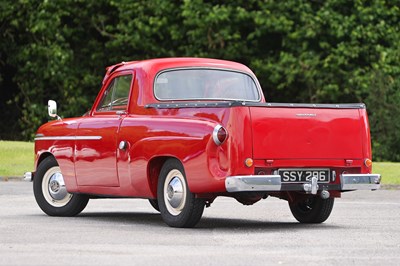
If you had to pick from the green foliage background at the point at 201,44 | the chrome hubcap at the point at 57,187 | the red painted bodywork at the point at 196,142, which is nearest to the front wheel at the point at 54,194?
the chrome hubcap at the point at 57,187

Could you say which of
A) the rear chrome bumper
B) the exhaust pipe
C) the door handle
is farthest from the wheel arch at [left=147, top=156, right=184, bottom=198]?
the rear chrome bumper

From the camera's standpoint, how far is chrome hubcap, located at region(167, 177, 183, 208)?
13.3 meters

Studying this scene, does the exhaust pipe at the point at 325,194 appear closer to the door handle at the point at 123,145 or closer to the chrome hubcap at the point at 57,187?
the door handle at the point at 123,145

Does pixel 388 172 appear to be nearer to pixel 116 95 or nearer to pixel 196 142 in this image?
pixel 116 95

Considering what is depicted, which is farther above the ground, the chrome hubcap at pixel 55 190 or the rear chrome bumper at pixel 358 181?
the rear chrome bumper at pixel 358 181

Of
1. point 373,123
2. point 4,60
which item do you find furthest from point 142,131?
point 4,60

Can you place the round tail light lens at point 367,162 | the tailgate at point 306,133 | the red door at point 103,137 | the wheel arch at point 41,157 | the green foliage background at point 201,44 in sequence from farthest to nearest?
the green foliage background at point 201,44, the wheel arch at point 41,157, the red door at point 103,137, the round tail light lens at point 367,162, the tailgate at point 306,133

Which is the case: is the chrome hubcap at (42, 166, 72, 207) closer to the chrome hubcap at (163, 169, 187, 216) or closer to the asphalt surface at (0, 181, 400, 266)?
the asphalt surface at (0, 181, 400, 266)

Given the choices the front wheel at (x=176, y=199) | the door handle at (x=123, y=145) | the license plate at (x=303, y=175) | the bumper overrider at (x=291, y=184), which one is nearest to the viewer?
the bumper overrider at (x=291, y=184)

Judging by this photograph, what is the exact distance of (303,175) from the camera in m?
13.2

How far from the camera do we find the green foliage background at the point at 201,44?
38.5m

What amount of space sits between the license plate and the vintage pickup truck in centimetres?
1

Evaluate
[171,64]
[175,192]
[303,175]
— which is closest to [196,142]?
[175,192]

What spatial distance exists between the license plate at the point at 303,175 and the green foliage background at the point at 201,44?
900 inches
